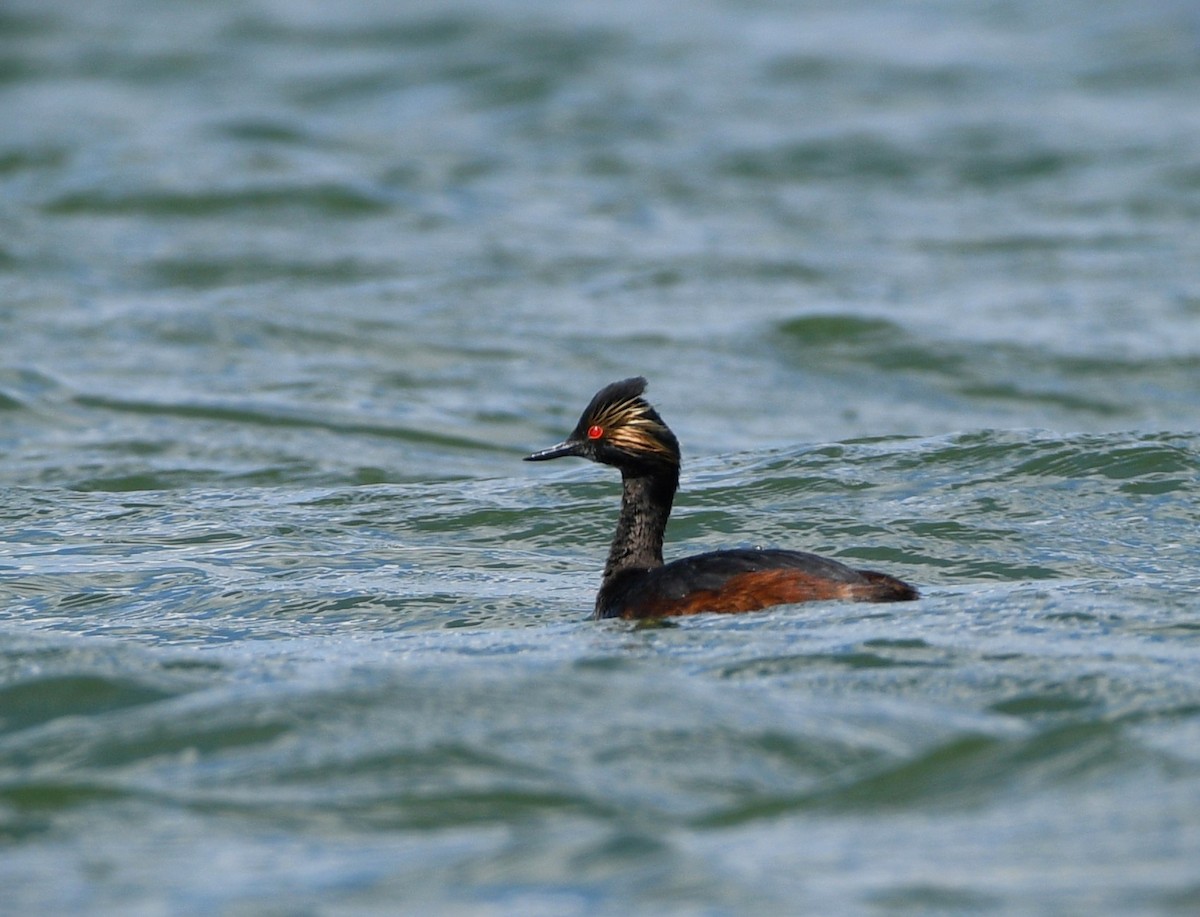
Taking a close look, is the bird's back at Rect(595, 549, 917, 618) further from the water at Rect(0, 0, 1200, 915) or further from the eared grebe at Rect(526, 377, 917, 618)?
the water at Rect(0, 0, 1200, 915)

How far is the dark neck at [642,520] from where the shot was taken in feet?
29.4

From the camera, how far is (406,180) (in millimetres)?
23594

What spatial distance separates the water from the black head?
0.71 metres

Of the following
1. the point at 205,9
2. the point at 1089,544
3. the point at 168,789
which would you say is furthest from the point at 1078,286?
the point at 205,9

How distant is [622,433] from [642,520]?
0.42m

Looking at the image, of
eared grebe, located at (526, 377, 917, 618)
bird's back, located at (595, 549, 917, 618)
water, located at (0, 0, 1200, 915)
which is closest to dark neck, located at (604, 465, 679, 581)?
eared grebe, located at (526, 377, 917, 618)

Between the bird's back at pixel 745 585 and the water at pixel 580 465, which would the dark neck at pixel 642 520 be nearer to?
the water at pixel 580 465

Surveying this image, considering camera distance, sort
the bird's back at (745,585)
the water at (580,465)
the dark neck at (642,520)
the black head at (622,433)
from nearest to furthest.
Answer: the water at (580,465)
the bird's back at (745,585)
the black head at (622,433)
the dark neck at (642,520)

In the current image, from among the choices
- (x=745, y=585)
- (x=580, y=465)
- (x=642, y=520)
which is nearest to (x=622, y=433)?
(x=642, y=520)

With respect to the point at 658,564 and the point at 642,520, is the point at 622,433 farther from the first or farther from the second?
the point at 658,564

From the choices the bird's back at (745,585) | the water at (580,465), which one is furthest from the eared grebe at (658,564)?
the water at (580,465)

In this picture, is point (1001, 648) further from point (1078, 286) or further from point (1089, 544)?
point (1078, 286)

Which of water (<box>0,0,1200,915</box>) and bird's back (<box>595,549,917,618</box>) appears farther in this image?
bird's back (<box>595,549,917,618</box>)

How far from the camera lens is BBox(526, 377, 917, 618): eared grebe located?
812 cm
